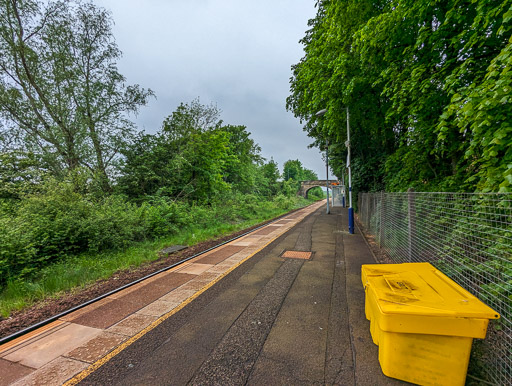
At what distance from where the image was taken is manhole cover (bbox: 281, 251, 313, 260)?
620cm

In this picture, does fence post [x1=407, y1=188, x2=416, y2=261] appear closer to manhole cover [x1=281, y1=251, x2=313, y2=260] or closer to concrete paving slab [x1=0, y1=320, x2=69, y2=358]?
manhole cover [x1=281, y1=251, x2=313, y2=260]

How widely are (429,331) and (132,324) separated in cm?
365

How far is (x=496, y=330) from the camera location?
214 cm

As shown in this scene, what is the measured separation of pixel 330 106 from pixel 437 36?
425 cm

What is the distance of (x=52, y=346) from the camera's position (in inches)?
106

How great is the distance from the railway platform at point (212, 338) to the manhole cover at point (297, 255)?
134 cm

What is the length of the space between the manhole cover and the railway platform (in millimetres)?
1336

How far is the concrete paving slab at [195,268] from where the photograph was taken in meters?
5.20

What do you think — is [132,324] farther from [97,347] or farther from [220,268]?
[220,268]

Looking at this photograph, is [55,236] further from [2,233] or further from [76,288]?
[76,288]

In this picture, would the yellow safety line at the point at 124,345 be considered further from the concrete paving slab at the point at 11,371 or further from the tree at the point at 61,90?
the tree at the point at 61,90

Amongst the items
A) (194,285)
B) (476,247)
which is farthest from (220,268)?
(476,247)

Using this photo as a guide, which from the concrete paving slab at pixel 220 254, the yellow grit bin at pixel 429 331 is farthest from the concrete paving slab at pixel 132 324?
the yellow grit bin at pixel 429 331

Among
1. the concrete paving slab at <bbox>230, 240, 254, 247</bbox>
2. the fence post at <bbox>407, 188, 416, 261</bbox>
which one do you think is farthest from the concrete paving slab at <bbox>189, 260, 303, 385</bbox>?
the concrete paving slab at <bbox>230, 240, 254, 247</bbox>
